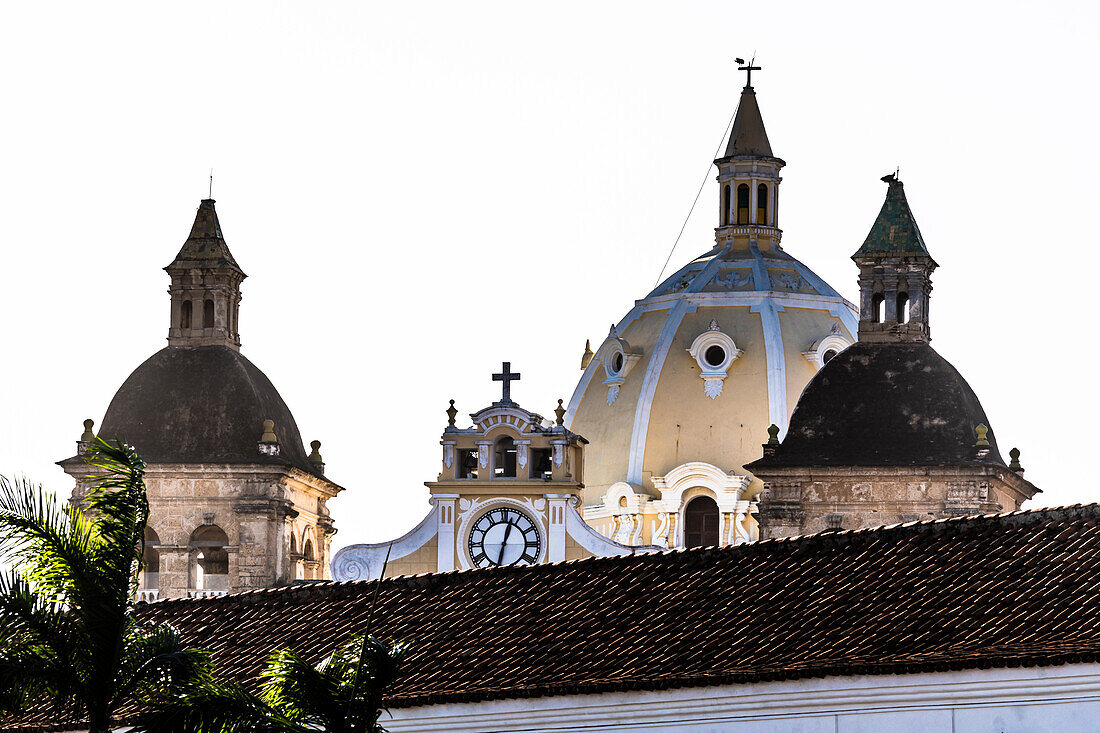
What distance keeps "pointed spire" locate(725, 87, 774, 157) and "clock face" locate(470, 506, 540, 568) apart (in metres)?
17.2

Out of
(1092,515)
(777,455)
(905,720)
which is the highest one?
(777,455)

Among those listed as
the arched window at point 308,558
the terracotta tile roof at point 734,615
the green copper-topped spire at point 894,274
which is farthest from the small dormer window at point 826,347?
the terracotta tile roof at point 734,615

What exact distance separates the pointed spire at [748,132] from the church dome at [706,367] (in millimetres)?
107

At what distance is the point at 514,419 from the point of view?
60469 mm

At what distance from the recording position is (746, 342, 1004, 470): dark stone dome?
58.8m

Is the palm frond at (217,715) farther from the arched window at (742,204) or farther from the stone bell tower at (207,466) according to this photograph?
the arched window at (742,204)

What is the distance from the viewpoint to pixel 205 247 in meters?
61.7

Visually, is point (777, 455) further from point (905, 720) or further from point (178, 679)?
point (178, 679)

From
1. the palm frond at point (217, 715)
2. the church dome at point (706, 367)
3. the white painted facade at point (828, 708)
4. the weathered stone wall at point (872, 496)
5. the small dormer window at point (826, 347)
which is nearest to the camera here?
the palm frond at point (217, 715)

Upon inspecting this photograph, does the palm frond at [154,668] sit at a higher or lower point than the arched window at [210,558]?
lower

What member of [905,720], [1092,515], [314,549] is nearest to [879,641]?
[905,720]

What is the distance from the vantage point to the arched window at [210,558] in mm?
59844

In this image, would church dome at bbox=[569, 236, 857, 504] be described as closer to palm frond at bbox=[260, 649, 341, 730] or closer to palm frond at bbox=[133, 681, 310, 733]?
palm frond at bbox=[260, 649, 341, 730]

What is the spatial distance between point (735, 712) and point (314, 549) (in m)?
32.0
